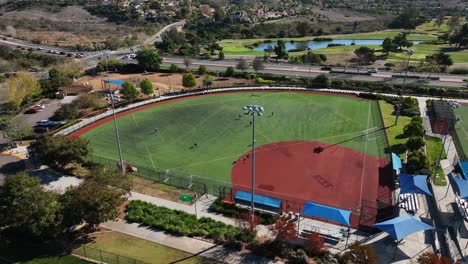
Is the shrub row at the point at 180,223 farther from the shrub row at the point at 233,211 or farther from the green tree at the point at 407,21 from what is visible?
the green tree at the point at 407,21

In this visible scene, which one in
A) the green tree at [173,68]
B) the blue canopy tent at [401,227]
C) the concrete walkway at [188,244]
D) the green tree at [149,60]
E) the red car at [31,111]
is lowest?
the concrete walkway at [188,244]

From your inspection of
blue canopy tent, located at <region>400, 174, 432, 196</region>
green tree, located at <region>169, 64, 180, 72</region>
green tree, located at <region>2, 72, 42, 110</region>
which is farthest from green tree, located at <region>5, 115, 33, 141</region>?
blue canopy tent, located at <region>400, 174, 432, 196</region>

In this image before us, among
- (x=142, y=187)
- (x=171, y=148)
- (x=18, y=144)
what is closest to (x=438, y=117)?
(x=171, y=148)

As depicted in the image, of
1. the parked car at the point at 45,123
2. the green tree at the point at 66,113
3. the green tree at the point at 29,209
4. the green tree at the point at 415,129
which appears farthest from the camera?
the green tree at the point at 66,113

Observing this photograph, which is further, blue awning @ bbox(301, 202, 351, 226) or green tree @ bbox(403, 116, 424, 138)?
green tree @ bbox(403, 116, 424, 138)

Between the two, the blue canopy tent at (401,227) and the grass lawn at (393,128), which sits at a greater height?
the grass lawn at (393,128)

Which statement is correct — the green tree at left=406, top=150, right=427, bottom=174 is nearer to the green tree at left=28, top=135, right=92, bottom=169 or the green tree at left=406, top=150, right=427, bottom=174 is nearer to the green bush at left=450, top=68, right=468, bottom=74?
the green tree at left=28, top=135, right=92, bottom=169

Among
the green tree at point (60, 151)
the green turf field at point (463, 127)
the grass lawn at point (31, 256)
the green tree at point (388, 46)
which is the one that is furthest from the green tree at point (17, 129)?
the green tree at point (388, 46)
